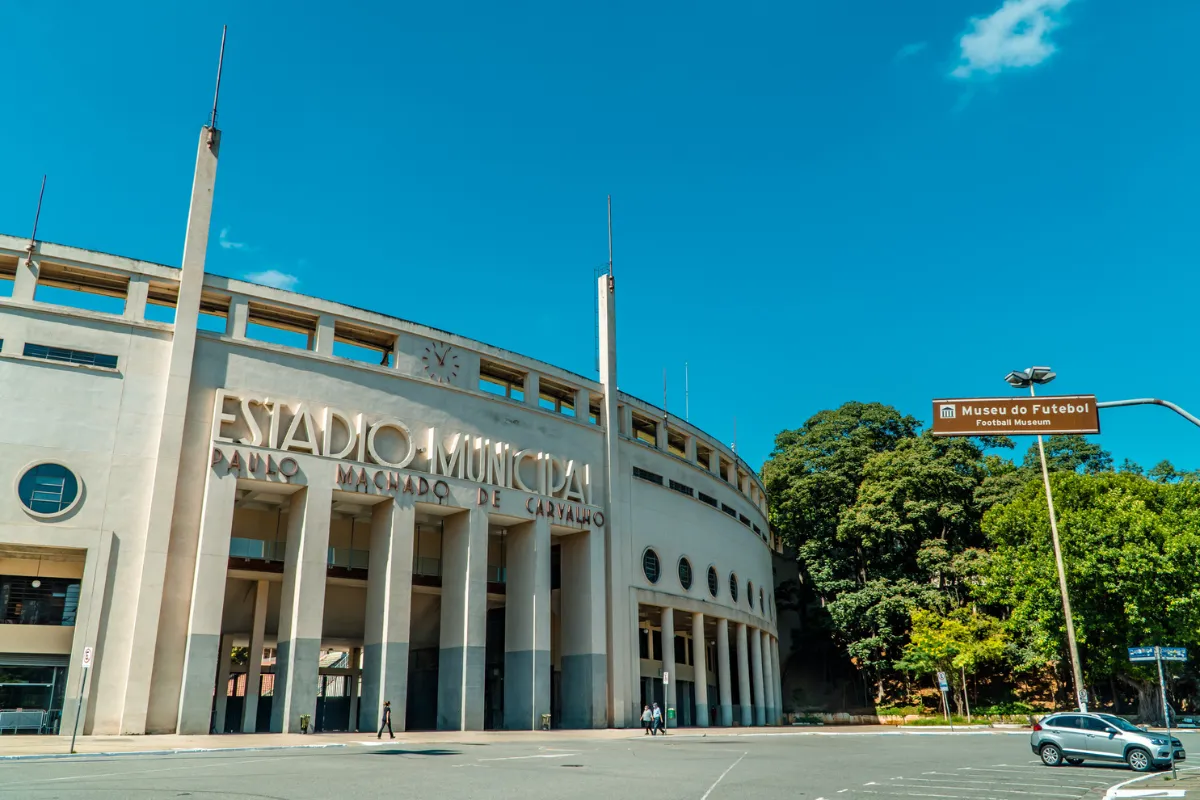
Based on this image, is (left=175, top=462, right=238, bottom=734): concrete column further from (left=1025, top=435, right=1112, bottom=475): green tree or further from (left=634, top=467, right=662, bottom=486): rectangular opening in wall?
(left=1025, top=435, right=1112, bottom=475): green tree

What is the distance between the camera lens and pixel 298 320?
125 feet

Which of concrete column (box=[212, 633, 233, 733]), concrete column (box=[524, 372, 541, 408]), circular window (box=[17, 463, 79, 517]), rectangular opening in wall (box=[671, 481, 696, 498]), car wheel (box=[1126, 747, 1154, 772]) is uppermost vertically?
concrete column (box=[524, 372, 541, 408])

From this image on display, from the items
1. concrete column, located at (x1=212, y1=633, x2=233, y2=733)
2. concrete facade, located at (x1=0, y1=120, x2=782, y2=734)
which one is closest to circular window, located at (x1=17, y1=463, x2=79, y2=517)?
concrete facade, located at (x1=0, y1=120, x2=782, y2=734)

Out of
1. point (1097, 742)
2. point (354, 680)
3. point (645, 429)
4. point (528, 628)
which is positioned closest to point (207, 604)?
point (528, 628)

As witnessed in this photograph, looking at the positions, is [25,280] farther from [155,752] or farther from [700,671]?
[700,671]

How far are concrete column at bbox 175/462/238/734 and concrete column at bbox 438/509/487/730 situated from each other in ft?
30.1

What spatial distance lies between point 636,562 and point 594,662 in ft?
20.0

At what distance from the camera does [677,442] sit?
58.5m

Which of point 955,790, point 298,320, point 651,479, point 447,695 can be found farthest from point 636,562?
point 955,790

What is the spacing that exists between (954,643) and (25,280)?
49504mm

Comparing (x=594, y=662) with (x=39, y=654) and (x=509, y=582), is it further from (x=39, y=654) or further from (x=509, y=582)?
(x=39, y=654)

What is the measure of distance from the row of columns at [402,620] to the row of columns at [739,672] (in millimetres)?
6085

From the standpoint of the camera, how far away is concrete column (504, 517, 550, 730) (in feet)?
129

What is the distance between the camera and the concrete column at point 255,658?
124 feet
